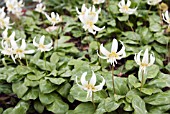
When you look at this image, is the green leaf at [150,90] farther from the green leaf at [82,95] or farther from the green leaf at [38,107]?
the green leaf at [38,107]

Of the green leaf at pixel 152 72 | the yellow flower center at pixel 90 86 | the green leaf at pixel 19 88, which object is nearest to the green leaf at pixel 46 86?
the green leaf at pixel 19 88

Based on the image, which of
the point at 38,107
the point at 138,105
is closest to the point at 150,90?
the point at 138,105

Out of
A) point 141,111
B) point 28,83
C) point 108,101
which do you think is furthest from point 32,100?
point 141,111

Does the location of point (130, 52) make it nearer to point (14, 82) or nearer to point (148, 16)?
point (148, 16)

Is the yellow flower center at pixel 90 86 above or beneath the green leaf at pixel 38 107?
above

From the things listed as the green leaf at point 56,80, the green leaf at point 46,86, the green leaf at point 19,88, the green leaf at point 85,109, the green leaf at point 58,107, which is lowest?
the green leaf at point 58,107
